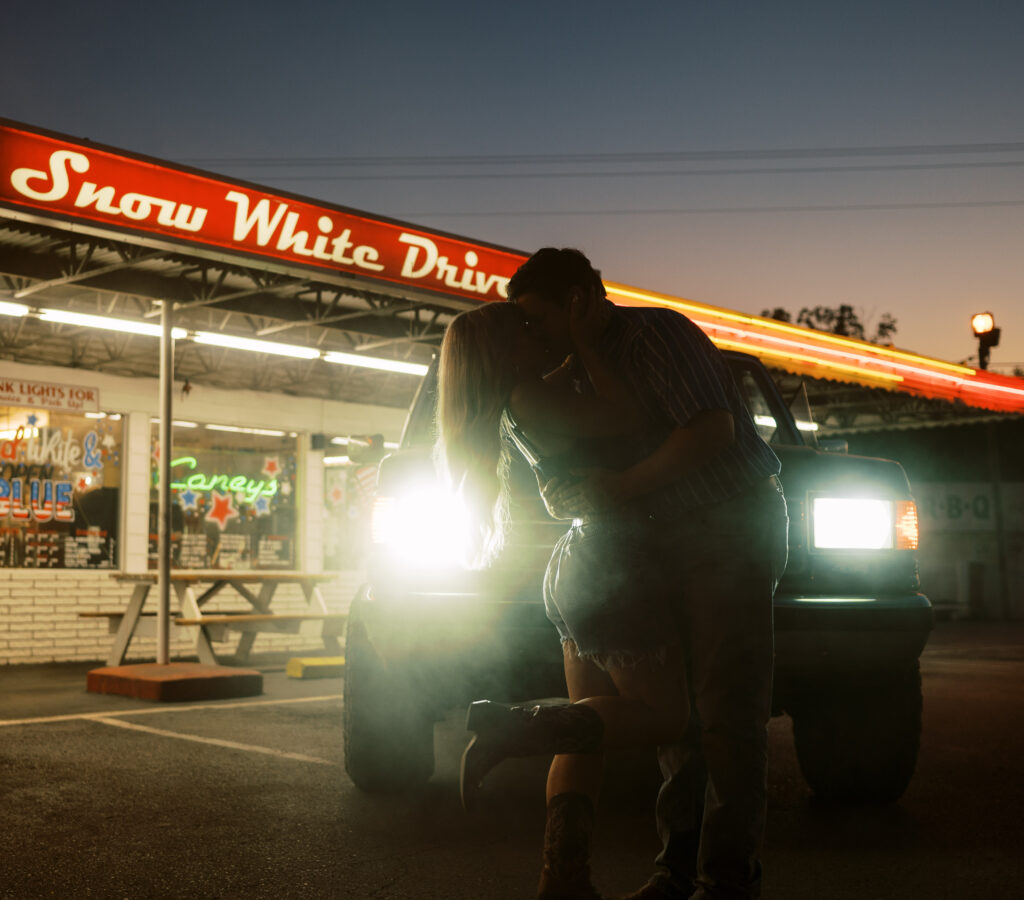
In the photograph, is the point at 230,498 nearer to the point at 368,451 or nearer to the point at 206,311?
the point at 206,311

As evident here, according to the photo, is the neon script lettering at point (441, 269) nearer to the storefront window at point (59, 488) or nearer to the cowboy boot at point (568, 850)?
the storefront window at point (59, 488)

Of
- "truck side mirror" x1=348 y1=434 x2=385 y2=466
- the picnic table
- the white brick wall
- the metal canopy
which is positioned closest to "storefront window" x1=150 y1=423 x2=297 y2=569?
the metal canopy

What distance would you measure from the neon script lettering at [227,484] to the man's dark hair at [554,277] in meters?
12.2

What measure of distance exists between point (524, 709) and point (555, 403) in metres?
0.66

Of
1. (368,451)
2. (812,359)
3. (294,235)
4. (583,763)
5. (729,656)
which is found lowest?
(583,763)

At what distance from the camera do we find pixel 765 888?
310 centimetres

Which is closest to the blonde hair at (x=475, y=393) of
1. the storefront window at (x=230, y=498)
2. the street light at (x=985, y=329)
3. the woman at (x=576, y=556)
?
the woman at (x=576, y=556)

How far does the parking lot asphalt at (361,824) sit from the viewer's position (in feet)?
10.3

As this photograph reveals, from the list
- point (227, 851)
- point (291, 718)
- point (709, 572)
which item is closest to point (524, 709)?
point (709, 572)

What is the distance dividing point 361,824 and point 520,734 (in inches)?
76.4

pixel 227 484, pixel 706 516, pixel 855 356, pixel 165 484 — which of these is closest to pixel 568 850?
pixel 706 516

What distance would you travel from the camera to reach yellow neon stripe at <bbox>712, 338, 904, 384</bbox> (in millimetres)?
12609

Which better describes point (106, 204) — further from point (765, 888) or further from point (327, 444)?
point (327, 444)

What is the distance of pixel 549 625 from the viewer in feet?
11.3
